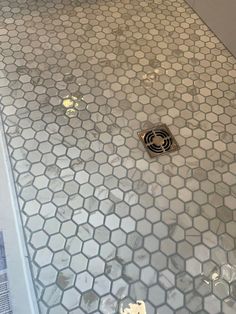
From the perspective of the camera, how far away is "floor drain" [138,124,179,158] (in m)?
1.40

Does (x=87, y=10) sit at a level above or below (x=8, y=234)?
above

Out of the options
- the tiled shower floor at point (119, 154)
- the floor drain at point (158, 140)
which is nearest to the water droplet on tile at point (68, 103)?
the tiled shower floor at point (119, 154)

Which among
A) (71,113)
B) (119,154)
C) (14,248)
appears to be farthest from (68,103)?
(14,248)

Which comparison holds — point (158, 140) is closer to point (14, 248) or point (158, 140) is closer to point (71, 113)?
point (71, 113)

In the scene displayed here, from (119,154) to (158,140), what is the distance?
0.17 meters

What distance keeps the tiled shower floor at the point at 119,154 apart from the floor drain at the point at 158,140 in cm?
3

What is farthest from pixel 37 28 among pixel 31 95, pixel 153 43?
pixel 153 43

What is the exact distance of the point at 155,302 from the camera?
1.07m

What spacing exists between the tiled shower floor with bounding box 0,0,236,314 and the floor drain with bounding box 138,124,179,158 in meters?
0.03

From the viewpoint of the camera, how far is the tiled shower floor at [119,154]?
43.9 inches

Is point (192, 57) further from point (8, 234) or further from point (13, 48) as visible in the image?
point (8, 234)

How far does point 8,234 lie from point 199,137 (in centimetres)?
82

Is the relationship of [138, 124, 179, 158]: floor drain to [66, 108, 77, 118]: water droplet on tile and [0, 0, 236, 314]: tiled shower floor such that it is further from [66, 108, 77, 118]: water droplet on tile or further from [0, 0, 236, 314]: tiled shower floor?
[66, 108, 77, 118]: water droplet on tile

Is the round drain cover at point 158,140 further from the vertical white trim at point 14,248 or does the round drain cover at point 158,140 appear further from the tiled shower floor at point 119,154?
the vertical white trim at point 14,248
